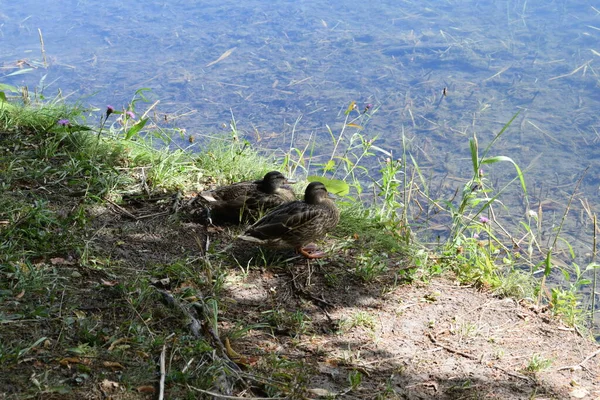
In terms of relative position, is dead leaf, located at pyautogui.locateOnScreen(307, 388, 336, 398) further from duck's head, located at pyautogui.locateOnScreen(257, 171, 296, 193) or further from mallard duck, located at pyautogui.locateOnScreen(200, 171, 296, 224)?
duck's head, located at pyautogui.locateOnScreen(257, 171, 296, 193)

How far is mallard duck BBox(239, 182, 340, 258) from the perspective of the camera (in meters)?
4.52

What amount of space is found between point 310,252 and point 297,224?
14.2 inches

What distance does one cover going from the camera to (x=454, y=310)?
15.1 feet

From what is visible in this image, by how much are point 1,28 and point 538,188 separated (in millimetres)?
15326

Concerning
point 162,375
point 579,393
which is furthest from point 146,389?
point 579,393

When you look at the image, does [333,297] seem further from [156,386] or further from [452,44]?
[452,44]

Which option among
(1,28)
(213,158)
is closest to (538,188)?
(213,158)

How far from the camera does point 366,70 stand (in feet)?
52.9

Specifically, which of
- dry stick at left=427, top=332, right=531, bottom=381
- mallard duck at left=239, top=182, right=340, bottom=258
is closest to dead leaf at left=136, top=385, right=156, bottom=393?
mallard duck at left=239, top=182, right=340, bottom=258

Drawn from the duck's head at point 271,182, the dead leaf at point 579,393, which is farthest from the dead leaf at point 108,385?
the dead leaf at point 579,393

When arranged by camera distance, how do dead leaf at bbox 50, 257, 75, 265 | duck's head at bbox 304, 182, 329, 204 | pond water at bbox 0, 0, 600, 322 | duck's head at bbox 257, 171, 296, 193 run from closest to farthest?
dead leaf at bbox 50, 257, 75, 265 → duck's head at bbox 304, 182, 329, 204 → duck's head at bbox 257, 171, 296, 193 → pond water at bbox 0, 0, 600, 322

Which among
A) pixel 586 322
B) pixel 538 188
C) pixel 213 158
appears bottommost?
pixel 538 188

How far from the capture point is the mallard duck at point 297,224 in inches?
178

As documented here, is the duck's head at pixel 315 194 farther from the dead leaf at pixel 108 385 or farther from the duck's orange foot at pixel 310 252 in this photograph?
the dead leaf at pixel 108 385
